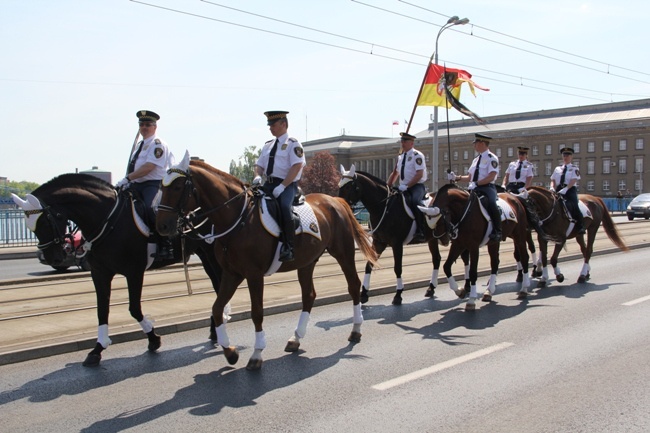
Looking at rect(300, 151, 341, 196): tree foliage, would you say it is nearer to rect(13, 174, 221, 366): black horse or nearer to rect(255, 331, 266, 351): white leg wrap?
rect(13, 174, 221, 366): black horse

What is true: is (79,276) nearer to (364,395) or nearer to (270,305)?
(270,305)

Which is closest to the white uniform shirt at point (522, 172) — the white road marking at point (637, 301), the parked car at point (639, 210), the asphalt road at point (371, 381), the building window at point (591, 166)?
the white road marking at point (637, 301)

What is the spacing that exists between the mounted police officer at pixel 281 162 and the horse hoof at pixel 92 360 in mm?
2618


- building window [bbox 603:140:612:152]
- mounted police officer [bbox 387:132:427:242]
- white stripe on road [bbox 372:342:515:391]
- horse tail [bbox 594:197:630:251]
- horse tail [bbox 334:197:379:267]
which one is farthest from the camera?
building window [bbox 603:140:612:152]

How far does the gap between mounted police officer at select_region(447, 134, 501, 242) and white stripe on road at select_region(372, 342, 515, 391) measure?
3519 mm

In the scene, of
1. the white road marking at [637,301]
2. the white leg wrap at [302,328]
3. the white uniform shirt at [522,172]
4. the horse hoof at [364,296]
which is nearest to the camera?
the white leg wrap at [302,328]

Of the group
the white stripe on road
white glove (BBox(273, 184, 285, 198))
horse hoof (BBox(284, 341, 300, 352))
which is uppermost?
white glove (BBox(273, 184, 285, 198))

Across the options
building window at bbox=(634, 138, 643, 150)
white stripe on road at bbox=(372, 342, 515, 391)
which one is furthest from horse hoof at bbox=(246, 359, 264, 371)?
building window at bbox=(634, 138, 643, 150)

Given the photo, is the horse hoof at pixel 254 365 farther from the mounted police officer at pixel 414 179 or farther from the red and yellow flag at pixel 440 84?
the red and yellow flag at pixel 440 84

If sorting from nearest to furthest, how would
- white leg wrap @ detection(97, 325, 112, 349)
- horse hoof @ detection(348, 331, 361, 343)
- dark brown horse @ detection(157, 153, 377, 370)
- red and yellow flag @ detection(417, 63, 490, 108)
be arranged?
1. dark brown horse @ detection(157, 153, 377, 370)
2. white leg wrap @ detection(97, 325, 112, 349)
3. horse hoof @ detection(348, 331, 361, 343)
4. red and yellow flag @ detection(417, 63, 490, 108)

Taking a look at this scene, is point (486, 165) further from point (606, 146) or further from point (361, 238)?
point (606, 146)

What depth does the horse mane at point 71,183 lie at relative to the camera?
7.38 m

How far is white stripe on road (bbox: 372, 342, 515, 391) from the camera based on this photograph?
648cm

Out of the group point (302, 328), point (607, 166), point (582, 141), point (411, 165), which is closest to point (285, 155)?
point (302, 328)
